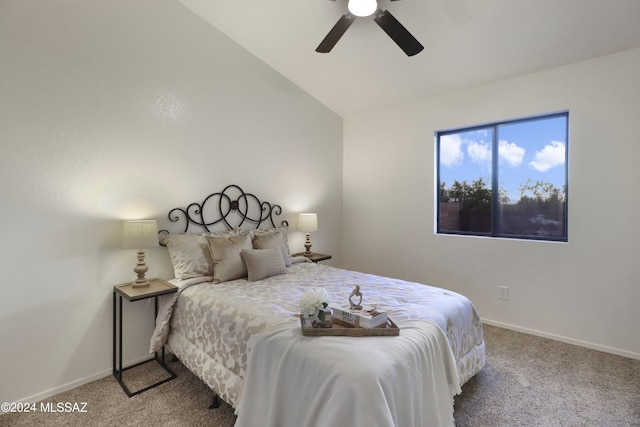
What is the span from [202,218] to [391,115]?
2641 millimetres

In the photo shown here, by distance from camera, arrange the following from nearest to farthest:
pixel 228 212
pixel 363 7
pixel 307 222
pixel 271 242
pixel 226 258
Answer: pixel 363 7 < pixel 226 258 < pixel 271 242 < pixel 228 212 < pixel 307 222

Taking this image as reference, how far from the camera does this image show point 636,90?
2.54 metres

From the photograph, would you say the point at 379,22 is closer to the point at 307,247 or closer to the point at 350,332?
the point at 350,332

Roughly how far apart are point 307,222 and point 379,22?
2.22 metres

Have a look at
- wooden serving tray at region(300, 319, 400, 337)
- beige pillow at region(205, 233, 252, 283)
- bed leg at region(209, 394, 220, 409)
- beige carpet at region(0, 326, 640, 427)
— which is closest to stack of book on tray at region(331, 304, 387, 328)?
wooden serving tray at region(300, 319, 400, 337)

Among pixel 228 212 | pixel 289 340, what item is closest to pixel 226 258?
pixel 228 212

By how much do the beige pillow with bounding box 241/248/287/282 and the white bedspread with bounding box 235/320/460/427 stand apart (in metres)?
1.00

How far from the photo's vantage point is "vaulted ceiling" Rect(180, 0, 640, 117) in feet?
7.82

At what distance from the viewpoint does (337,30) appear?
2.18 metres

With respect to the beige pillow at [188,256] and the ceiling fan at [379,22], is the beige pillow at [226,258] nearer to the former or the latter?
the beige pillow at [188,256]

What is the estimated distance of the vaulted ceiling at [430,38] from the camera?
2.38 m

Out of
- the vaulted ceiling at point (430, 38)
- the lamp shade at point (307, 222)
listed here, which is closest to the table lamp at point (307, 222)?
the lamp shade at point (307, 222)

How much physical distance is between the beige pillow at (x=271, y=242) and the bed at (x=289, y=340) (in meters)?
0.01

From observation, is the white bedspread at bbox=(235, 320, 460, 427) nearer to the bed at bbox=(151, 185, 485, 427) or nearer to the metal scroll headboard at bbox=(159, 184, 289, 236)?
the bed at bbox=(151, 185, 485, 427)
